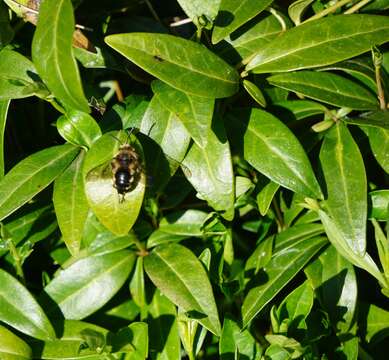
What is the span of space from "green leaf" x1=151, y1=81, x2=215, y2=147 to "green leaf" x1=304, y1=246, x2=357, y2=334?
0.58 meters

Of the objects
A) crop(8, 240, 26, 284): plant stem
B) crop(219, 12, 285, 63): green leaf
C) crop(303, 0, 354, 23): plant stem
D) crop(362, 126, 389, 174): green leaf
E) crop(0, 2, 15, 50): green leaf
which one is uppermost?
crop(0, 2, 15, 50): green leaf

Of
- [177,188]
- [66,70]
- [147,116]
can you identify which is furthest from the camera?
[177,188]

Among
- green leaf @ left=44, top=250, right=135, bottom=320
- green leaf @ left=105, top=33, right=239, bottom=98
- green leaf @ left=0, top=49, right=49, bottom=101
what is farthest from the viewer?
green leaf @ left=44, top=250, right=135, bottom=320

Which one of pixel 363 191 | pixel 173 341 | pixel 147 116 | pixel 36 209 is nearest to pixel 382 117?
pixel 363 191

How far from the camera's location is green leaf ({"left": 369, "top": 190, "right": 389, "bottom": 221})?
2.01m

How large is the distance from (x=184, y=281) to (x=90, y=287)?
0.93 feet

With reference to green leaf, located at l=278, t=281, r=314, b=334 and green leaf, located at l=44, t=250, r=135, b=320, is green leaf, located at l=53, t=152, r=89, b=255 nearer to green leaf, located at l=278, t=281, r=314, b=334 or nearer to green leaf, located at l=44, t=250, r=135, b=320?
green leaf, located at l=44, t=250, r=135, b=320

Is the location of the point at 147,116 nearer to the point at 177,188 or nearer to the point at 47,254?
the point at 177,188

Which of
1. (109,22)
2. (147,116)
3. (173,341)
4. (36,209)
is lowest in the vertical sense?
(173,341)

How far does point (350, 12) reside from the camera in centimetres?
208

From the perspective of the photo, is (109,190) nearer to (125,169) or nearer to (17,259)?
(125,169)

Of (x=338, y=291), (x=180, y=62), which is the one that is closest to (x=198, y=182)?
(x=180, y=62)

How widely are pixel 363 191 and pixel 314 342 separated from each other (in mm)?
452

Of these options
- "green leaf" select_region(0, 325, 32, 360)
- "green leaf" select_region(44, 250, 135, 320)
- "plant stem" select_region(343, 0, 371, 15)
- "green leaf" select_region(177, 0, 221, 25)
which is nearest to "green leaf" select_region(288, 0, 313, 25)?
"plant stem" select_region(343, 0, 371, 15)
